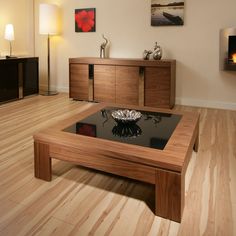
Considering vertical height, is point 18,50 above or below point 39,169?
above

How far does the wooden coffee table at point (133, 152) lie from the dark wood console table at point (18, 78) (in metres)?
2.55

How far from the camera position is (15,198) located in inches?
60.7

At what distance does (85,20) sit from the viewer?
4.53 meters

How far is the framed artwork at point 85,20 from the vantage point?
4453 millimetres

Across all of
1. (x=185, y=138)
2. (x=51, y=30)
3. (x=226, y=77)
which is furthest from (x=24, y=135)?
(x=226, y=77)

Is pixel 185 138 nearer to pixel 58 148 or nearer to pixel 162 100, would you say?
pixel 58 148

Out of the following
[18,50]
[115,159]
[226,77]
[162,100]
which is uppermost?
[18,50]

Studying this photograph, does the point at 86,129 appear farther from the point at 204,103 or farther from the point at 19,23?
the point at 19,23

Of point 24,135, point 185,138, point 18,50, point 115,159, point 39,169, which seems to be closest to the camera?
point 115,159

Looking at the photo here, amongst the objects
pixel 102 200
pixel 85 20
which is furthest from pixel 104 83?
pixel 102 200

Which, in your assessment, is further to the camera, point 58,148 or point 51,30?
point 51,30

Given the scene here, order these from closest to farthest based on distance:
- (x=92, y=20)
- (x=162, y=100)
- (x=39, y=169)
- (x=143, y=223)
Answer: (x=143, y=223) → (x=39, y=169) → (x=162, y=100) → (x=92, y=20)

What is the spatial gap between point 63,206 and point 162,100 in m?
2.54

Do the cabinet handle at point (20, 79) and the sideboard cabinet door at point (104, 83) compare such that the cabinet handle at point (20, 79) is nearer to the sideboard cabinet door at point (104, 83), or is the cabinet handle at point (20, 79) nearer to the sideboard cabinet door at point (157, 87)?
the sideboard cabinet door at point (104, 83)
